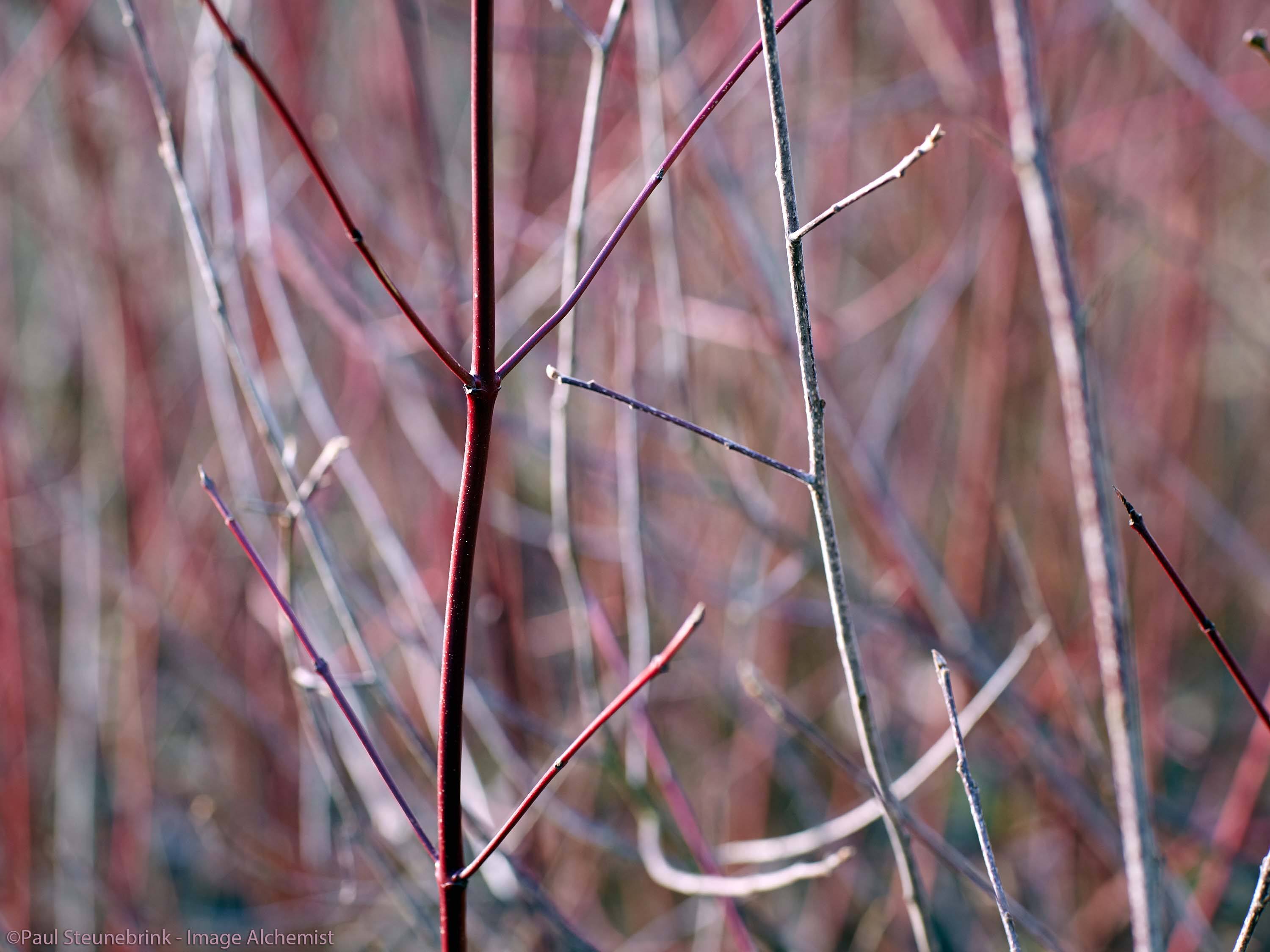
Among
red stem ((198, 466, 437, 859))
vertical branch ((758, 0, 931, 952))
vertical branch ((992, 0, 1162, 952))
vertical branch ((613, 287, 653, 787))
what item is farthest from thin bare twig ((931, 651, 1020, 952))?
vertical branch ((613, 287, 653, 787))

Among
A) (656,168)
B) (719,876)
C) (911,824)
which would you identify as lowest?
(719,876)

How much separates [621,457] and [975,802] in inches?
19.9

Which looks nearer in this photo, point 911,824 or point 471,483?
point 471,483

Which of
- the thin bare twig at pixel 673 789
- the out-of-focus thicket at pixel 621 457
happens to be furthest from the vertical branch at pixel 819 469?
the out-of-focus thicket at pixel 621 457

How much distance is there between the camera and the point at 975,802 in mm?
481

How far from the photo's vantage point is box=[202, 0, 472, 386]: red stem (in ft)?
1.07

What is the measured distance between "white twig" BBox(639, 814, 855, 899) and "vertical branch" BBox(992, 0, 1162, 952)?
199mm

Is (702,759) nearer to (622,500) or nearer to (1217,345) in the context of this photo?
(622,500)

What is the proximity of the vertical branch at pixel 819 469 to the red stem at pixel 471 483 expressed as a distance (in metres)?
0.13

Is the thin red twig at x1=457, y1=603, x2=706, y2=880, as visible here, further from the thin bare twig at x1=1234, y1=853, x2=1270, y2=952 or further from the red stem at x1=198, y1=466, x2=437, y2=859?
the thin bare twig at x1=1234, y1=853, x2=1270, y2=952

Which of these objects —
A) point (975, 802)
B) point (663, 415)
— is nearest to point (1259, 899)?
point (975, 802)

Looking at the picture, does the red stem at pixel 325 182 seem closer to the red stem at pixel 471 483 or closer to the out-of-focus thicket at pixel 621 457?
the red stem at pixel 471 483

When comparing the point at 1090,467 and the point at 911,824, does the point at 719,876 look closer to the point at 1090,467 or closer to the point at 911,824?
the point at 911,824

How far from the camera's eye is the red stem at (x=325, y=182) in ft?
1.07
